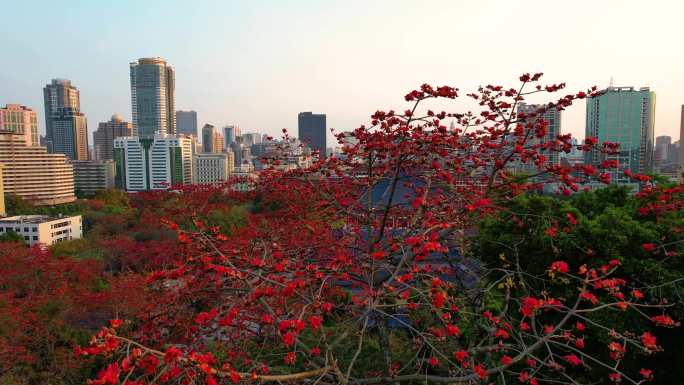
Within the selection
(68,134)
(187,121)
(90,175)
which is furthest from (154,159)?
(187,121)

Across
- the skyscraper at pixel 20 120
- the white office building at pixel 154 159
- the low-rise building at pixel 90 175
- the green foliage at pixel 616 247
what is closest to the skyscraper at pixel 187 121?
the skyscraper at pixel 20 120

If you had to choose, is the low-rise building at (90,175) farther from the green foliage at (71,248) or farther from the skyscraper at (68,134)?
the green foliage at (71,248)

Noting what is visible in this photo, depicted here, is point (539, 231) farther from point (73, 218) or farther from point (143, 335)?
point (73, 218)

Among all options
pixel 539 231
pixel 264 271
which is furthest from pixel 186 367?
pixel 539 231

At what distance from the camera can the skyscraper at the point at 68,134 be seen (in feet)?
305

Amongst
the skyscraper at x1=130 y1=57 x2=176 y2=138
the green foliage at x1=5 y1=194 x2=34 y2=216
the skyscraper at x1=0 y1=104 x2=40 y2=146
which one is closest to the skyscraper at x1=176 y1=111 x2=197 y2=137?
the skyscraper at x1=130 y1=57 x2=176 y2=138

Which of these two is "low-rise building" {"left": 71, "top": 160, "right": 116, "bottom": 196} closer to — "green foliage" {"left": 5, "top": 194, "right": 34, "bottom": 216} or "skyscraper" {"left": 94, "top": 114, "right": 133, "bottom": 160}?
"green foliage" {"left": 5, "top": 194, "right": 34, "bottom": 216}

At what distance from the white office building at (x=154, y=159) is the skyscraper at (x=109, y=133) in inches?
1431

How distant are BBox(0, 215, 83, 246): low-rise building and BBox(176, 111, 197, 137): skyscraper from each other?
145 metres

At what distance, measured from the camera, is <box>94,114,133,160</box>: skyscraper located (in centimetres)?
10469

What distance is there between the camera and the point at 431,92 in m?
3.31

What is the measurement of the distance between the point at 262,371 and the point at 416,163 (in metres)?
2.29

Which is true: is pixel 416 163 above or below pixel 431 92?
below

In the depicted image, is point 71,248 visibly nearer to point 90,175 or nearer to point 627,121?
point 627,121
